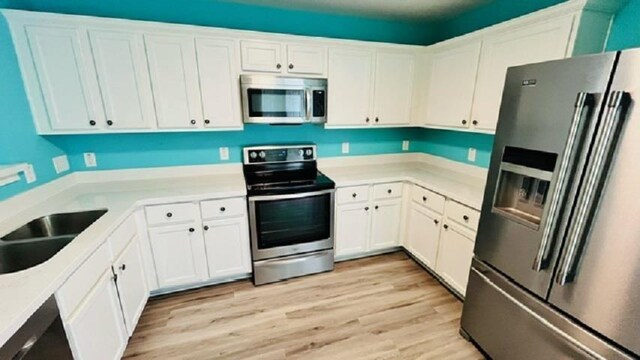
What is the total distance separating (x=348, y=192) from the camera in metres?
2.71

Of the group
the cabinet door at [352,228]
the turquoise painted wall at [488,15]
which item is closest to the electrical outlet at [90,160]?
the cabinet door at [352,228]

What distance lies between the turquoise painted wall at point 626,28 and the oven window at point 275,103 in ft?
7.12

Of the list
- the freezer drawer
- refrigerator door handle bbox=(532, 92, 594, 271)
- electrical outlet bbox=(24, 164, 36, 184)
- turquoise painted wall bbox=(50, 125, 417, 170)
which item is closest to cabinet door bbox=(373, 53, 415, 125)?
turquoise painted wall bbox=(50, 125, 417, 170)

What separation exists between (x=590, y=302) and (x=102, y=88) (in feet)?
10.9

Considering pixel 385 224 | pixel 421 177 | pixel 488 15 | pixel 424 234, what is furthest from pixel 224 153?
pixel 488 15

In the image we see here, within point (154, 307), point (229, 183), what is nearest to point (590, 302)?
point (229, 183)

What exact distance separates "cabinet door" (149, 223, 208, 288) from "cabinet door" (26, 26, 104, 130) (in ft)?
3.41

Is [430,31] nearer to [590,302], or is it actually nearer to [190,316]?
[590,302]

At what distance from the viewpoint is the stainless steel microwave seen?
7.88ft

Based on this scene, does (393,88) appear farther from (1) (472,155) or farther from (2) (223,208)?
(2) (223,208)

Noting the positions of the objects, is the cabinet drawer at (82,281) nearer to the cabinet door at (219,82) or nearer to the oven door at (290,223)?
the oven door at (290,223)

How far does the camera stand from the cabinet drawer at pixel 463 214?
2079mm

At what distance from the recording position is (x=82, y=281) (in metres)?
1.35

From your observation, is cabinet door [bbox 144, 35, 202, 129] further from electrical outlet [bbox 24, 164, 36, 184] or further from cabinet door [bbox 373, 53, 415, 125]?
cabinet door [bbox 373, 53, 415, 125]
